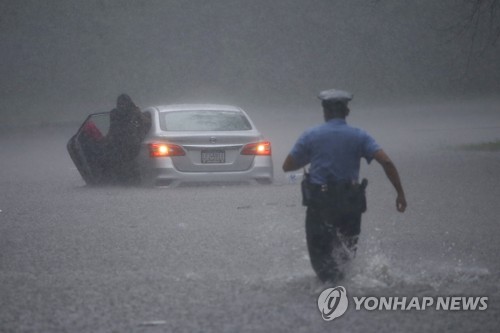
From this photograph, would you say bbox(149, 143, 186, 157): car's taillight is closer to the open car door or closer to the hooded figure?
the hooded figure

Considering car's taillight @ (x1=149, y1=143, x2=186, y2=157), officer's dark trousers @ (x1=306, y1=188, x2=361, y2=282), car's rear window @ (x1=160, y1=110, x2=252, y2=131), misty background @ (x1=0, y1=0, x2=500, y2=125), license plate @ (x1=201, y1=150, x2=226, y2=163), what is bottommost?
misty background @ (x1=0, y1=0, x2=500, y2=125)

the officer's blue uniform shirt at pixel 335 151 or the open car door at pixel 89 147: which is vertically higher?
the officer's blue uniform shirt at pixel 335 151

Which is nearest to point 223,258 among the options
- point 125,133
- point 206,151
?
point 206,151

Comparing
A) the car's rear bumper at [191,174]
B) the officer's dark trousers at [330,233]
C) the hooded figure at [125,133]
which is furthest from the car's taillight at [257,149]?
the officer's dark trousers at [330,233]

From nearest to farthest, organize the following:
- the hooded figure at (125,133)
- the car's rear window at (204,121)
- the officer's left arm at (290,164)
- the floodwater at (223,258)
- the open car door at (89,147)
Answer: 1. the floodwater at (223,258)
2. the officer's left arm at (290,164)
3. the car's rear window at (204,121)
4. the hooded figure at (125,133)
5. the open car door at (89,147)

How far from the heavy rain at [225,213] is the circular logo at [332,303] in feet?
0.27

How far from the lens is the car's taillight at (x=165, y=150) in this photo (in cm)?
1614

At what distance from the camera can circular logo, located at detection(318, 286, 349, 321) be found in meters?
7.17

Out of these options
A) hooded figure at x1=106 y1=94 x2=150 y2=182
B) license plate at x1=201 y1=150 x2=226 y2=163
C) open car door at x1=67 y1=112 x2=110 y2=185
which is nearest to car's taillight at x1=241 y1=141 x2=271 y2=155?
license plate at x1=201 y1=150 x2=226 y2=163

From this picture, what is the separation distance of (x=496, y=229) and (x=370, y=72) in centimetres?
4731

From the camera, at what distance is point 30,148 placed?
34562 millimetres

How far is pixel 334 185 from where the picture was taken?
305 inches

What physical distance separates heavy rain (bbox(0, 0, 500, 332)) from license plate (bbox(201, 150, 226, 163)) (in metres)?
0.50

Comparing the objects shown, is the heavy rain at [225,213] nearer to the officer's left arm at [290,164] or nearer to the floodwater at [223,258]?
the floodwater at [223,258]
